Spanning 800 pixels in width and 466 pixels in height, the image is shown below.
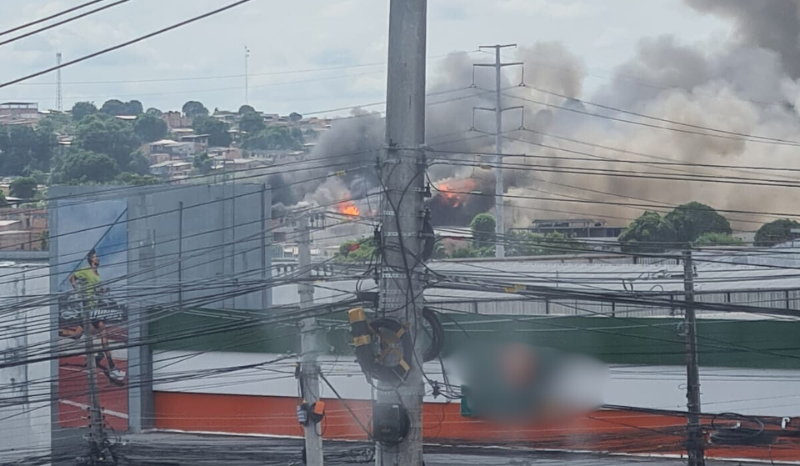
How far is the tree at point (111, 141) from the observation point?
4931 centimetres

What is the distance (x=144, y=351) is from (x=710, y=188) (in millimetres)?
22875

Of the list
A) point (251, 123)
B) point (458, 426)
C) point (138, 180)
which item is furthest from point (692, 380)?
point (251, 123)

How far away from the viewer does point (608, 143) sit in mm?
41406

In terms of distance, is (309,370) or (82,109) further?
(82,109)

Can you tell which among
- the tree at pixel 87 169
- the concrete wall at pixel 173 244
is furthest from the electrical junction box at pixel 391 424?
the tree at pixel 87 169

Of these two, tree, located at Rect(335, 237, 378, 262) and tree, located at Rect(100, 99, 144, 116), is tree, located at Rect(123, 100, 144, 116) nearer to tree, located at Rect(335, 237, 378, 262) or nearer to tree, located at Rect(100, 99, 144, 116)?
tree, located at Rect(100, 99, 144, 116)

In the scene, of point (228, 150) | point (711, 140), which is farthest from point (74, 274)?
point (228, 150)

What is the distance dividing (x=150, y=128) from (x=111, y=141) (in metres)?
9.57

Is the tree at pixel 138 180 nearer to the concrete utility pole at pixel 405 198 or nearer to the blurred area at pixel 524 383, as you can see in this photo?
the blurred area at pixel 524 383

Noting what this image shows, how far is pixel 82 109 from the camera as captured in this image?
73.4 meters

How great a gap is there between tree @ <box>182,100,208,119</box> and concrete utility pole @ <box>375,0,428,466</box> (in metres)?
73.6

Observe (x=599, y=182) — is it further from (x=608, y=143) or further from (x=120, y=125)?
(x=120, y=125)

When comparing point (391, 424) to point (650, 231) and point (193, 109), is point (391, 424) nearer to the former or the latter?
point (650, 231)

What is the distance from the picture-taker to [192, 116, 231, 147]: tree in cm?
6306
